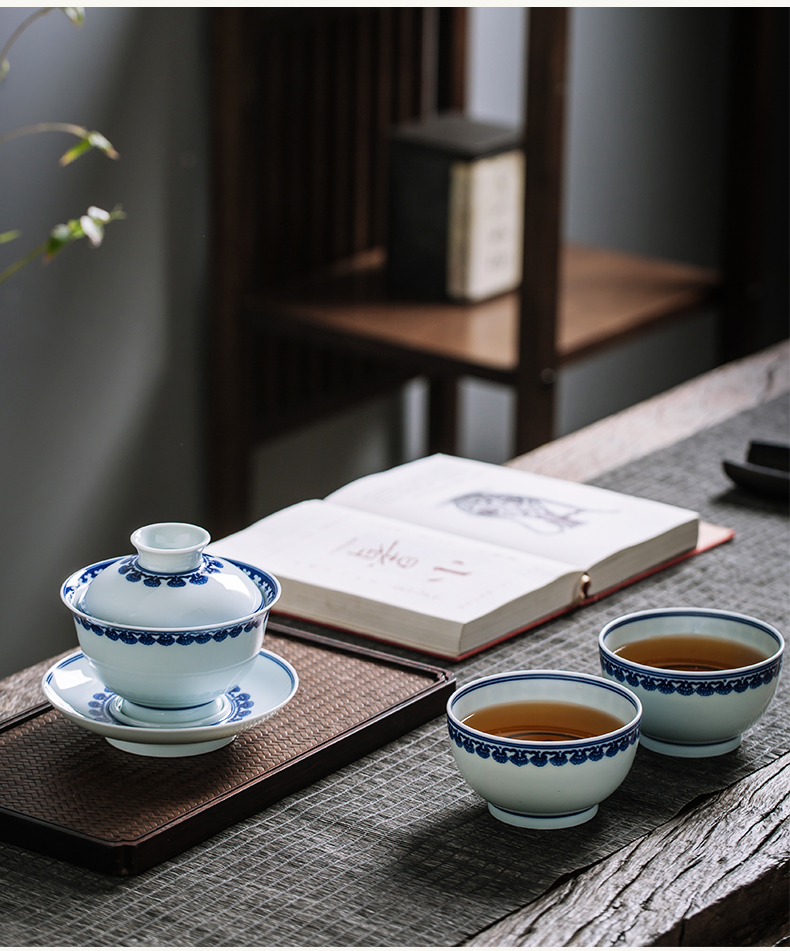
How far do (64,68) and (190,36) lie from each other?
261 millimetres

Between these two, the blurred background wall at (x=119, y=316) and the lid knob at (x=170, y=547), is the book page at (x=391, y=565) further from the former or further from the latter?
the blurred background wall at (x=119, y=316)

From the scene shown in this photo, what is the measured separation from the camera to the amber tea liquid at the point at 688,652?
866 millimetres

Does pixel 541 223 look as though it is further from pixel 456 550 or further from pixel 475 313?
pixel 456 550

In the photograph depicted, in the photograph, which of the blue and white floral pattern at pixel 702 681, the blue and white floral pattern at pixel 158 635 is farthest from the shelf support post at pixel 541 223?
the blue and white floral pattern at pixel 158 635

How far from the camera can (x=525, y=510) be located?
3.90 feet

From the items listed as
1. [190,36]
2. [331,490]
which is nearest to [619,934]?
[190,36]

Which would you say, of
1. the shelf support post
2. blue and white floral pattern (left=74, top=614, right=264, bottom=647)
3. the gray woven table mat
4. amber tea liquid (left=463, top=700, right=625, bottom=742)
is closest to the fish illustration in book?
the gray woven table mat

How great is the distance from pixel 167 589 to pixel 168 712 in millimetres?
79

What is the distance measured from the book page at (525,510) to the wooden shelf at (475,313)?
908mm

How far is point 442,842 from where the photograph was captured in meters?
0.74

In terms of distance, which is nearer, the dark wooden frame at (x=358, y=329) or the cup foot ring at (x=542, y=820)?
the cup foot ring at (x=542, y=820)

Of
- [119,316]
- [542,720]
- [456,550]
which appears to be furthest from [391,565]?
[119,316]

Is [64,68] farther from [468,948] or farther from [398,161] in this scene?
[468,948]

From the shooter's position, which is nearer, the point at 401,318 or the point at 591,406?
the point at 401,318
